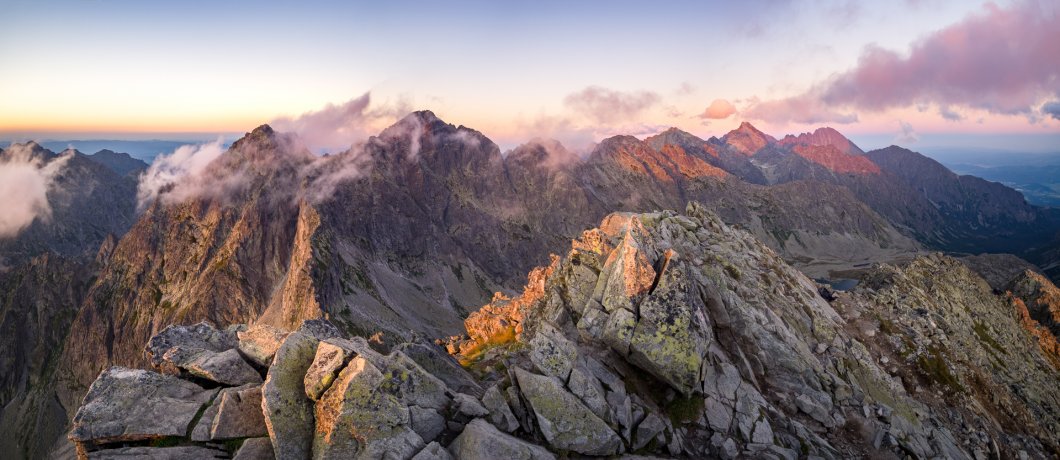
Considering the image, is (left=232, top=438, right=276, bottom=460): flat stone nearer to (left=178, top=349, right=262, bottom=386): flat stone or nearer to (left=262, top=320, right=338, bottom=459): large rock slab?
(left=262, top=320, right=338, bottom=459): large rock slab

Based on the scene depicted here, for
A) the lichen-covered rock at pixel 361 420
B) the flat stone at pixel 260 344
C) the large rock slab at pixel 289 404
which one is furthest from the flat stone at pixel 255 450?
the flat stone at pixel 260 344

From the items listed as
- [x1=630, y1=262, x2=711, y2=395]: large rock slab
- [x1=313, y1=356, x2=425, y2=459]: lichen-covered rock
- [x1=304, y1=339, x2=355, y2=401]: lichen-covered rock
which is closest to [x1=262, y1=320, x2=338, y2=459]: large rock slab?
[x1=304, y1=339, x2=355, y2=401]: lichen-covered rock

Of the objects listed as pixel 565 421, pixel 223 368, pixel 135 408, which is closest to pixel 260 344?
pixel 223 368

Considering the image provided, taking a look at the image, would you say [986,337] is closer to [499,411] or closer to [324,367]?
[499,411]

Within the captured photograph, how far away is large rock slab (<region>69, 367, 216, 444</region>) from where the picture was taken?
19.9 meters

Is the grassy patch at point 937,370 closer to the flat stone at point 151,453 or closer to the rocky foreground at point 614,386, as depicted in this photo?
the rocky foreground at point 614,386

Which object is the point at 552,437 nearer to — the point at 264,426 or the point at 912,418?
the point at 264,426

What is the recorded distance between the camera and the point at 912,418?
39.0m

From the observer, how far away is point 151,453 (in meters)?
19.6

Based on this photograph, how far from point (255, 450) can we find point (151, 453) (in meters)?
4.16

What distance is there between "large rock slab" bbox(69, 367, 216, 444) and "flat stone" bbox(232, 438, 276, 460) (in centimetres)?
285

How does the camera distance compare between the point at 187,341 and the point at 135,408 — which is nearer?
the point at 135,408

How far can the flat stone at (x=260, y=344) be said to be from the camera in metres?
24.3

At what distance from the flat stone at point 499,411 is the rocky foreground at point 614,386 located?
4.2 inches
